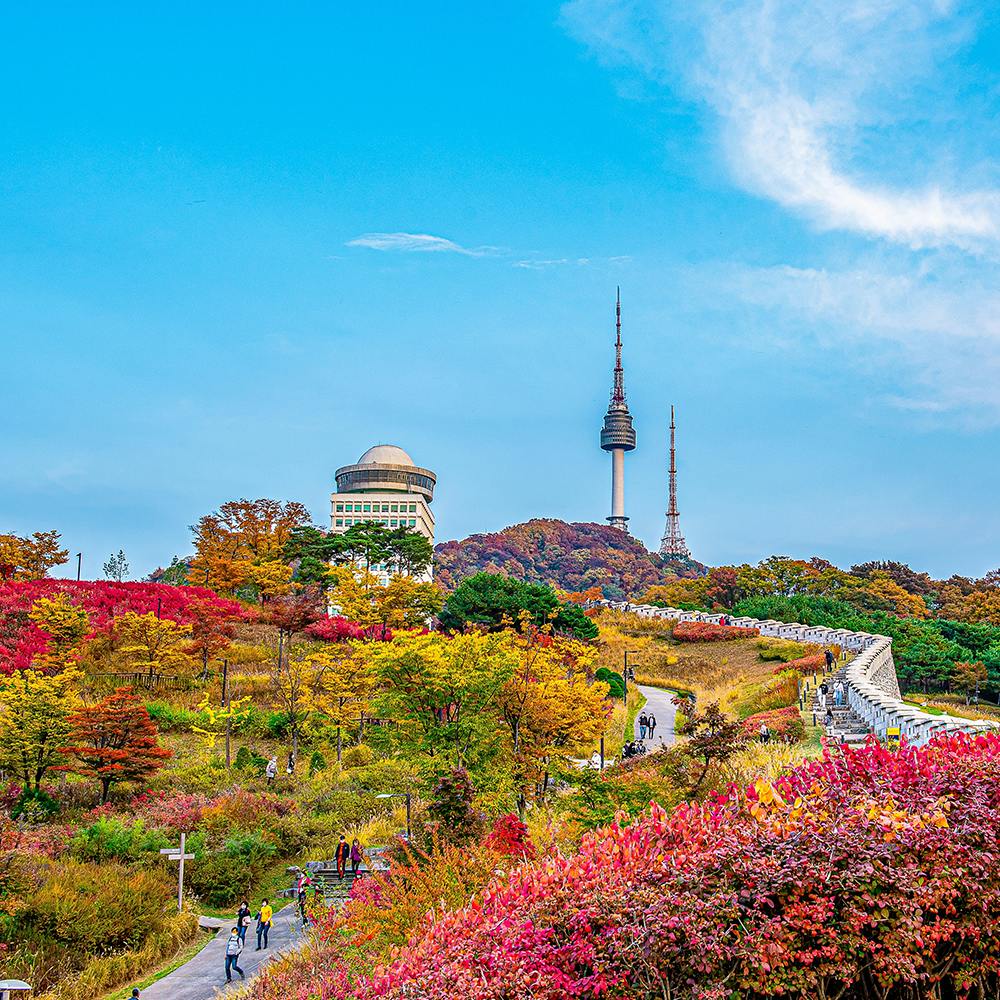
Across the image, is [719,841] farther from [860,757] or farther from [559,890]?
[860,757]

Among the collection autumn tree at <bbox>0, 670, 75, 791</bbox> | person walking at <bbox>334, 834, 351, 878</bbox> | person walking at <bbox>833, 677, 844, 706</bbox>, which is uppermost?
person walking at <bbox>833, 677, 844, 706</bbox>

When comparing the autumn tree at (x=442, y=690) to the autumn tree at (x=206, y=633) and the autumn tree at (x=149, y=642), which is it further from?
the autumn tree at (x=206, y=633)

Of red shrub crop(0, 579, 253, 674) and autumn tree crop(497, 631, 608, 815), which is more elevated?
red shrub crop(0, 579, 253, 674)

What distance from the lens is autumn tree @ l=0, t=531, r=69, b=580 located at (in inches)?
1781

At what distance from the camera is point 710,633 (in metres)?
Result: 53.6

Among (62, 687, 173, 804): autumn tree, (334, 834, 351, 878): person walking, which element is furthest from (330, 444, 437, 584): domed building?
(334, 834, 351, 878): person walking

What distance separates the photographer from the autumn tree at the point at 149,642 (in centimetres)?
3162

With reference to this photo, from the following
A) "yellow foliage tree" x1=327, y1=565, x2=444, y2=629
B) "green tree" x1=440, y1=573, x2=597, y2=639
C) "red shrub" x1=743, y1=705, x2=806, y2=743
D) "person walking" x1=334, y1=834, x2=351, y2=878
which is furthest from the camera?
"green tree" x1=440, y1=573, x2=597, y2=639

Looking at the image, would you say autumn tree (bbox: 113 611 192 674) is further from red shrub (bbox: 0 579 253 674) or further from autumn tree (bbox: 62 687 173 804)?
autumn tree (bbox: 62 687 173 804)

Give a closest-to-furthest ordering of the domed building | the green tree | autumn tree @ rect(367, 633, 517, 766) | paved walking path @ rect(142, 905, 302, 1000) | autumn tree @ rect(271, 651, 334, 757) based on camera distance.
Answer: paved walking path @ rect(142, 905, 302, 1000) < autumn tree @ rect(367, 633, 517, 766) < autumn tree @ rect(271, 651, 334, 757) < the green tree < the domed building

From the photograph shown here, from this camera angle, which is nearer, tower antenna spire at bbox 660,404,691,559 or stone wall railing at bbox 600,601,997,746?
stone wall railing at bbox 600,601,997,746

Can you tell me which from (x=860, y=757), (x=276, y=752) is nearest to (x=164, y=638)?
(x=276, y=752)

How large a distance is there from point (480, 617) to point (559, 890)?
36519 millimetres

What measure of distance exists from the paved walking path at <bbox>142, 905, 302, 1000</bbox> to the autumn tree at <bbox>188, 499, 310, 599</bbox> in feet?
103
